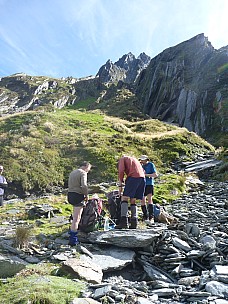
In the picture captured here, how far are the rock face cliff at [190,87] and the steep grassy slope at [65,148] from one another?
2511cm

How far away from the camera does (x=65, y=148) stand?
97.3 feet

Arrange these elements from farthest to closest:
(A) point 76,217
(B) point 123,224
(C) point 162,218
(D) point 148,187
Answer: (D) point 148,187
(C) point 162,218
(B) point 123,224
(A) point 76,217

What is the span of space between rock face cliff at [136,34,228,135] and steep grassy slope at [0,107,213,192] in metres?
25.1

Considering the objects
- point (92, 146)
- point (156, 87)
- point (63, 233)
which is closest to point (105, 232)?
point (63, 233)

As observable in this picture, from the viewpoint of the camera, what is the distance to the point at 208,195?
16.1 metres

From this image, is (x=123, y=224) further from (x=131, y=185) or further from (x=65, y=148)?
(x=65, y=148)

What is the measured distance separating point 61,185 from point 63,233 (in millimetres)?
13918

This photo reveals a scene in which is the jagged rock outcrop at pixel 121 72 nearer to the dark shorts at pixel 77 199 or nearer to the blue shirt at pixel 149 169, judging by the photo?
the blue shirt at pixel 149 169

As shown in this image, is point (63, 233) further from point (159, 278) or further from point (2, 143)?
point (2, 143)

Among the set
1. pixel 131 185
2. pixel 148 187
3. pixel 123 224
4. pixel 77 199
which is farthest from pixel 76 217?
pixel 148 187

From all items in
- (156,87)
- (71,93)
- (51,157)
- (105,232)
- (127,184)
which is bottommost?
(105,232)

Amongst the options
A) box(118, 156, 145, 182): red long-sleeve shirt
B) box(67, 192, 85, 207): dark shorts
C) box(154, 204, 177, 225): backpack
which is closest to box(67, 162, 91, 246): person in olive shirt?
box(67, 192, 85, 207): dark shorts

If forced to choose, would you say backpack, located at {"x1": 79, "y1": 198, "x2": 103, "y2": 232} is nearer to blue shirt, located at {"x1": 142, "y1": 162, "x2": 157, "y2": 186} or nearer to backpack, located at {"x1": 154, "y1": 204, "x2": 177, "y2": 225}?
backpack, located at {"x1": 154, "y1": 204, "x2": 177, "y2": 225}

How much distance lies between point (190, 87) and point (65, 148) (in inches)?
2075
